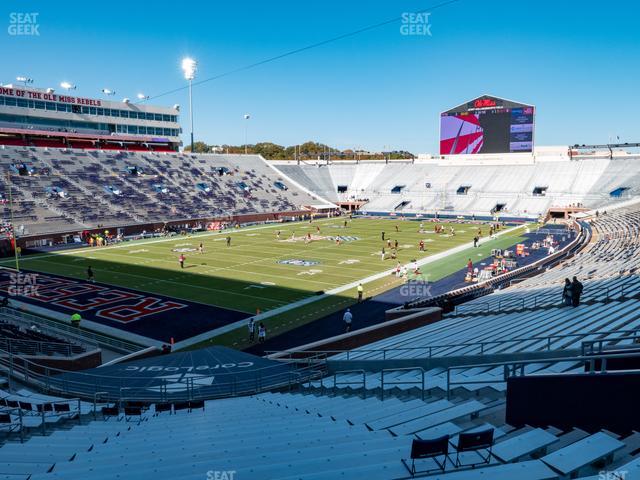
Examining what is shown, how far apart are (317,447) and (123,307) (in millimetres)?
21393

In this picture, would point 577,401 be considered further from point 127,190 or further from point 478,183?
point 478,183

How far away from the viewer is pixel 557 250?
3778cm

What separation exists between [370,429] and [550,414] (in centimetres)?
211

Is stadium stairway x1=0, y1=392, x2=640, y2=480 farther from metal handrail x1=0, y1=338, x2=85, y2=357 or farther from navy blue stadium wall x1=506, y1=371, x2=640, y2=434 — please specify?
metal handrail x1=0, y1=338, x2=85, y2=357

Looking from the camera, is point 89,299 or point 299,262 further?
point 299,262

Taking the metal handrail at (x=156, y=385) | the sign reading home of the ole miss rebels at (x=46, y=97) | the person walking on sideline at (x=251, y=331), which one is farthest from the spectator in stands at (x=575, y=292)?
the sign reading home of the ole miss rebels at (x=46, y=97)

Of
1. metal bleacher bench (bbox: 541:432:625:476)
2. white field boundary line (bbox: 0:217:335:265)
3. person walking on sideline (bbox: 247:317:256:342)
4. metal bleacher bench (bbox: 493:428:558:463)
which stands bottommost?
person walking on sideline (bbox: 247:317:256:342)

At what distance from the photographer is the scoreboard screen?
6525 centimetres

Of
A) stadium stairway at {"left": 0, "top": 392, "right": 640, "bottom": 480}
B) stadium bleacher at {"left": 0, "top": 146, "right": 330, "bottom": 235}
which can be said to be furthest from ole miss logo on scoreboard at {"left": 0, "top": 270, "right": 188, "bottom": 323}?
stadium bleacher at {"left": 0, "top": 146, "right": 330, "bottom": 235}

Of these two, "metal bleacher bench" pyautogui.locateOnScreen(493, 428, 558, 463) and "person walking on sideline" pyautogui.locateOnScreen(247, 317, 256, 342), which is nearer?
"metal bleacher bench" pyautogui.locateOnScreen(493, 428, 558, 463)

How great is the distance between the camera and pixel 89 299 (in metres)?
26.1

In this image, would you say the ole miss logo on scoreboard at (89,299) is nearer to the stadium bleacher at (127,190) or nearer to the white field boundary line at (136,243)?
the white field boundary line at (136,243)

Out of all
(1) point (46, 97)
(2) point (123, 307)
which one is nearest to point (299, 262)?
(2) point (123, 307)

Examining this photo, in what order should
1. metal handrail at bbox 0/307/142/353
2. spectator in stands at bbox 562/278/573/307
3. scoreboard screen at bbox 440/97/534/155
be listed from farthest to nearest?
scoreboard screen at bbox 440/97/534/155 → metal handrail at bbox 0/307/142/353 → spectator in stands at bbox 562/278/573/307
